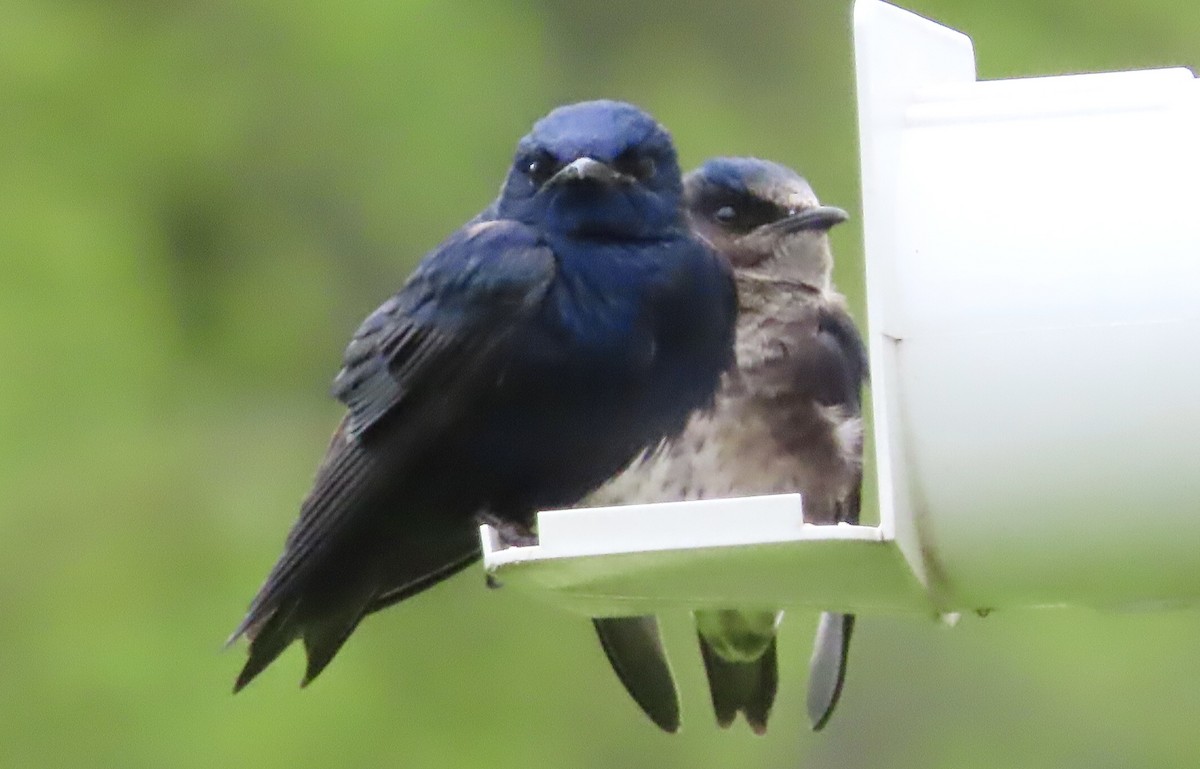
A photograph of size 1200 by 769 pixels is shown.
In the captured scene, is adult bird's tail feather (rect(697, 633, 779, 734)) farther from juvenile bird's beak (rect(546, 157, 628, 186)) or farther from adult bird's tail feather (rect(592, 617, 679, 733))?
juvenile bird's beak (rect(546, 157, 628, 186))

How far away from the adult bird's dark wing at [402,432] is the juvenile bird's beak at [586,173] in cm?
9

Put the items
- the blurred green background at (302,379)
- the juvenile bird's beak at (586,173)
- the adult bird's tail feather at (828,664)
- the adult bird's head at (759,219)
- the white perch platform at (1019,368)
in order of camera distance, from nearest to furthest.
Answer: the white perch platform at (1019,368), the juvenile bird's beak at (586,173), the adult bird's tail feather at (828,664), the adult bird's head at (759,219), the blurred green background at (302,379)

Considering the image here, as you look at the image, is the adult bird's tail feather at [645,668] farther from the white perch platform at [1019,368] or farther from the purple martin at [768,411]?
the white perch platform at [1019,368]

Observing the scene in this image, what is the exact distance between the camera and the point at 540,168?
2.66 meters

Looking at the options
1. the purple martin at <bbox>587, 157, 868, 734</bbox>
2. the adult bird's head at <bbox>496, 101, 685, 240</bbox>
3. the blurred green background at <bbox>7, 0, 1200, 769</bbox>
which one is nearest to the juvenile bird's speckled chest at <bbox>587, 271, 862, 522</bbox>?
the purple martin at <bbox>587, 157, 868, 734</bbox>

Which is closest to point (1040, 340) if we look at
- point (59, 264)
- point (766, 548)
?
point (766, 548)

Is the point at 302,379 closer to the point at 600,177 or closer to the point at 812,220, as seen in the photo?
the point at 812,220

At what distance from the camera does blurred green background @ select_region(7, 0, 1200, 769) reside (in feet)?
17.2

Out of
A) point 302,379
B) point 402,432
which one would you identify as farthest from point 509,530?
point 302,379

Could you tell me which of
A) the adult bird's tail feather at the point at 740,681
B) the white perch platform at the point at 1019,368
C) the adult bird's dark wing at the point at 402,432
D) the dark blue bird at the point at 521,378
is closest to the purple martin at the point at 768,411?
the adult bird's tail feather at the point at 740,681

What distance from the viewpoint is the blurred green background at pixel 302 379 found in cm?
525

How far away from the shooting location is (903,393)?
1800 mm

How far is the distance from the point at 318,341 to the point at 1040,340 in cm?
386

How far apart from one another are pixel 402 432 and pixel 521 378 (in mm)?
131
